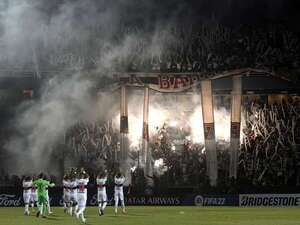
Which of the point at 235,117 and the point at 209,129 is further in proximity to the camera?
the point at 209,129

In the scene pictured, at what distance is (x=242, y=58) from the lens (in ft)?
164

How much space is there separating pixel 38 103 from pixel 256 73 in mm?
17890

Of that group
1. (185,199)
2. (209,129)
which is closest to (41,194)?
(185,199)

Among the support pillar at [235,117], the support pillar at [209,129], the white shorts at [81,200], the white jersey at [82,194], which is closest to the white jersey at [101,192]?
the white jersey at [82,194]

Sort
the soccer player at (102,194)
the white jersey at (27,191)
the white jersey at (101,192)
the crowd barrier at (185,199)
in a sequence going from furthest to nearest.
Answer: the crowd barrier at (185,199)
the white jersey at (27,191)
the white jersey at (101,192)
the soccer player at (102,194)

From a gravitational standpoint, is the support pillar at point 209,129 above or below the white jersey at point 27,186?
above

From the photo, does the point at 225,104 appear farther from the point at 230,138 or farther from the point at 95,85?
the point at 95,85

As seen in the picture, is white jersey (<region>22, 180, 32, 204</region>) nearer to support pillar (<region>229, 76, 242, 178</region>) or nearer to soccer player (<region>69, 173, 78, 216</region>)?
soccer player (<region>69, 173, 78, 216</region>)

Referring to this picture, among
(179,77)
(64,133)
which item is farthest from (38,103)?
(179,77)

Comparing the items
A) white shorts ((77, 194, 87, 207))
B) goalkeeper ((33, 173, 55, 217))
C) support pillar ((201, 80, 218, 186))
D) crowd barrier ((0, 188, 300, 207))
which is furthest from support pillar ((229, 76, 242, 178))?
white shorts ((77, 194, 87, 207))

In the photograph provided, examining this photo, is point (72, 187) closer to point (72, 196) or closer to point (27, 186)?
point (72, 196)

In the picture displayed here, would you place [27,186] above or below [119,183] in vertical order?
below

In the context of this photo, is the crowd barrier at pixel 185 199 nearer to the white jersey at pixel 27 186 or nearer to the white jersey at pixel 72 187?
the white jersey at pixel 27 186

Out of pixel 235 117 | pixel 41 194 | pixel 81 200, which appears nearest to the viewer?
pixel 81 200
